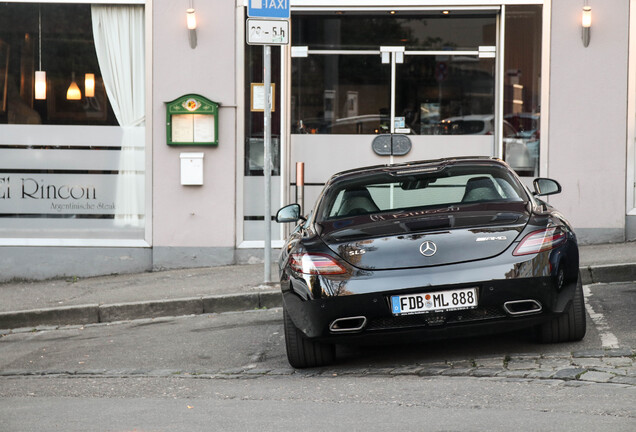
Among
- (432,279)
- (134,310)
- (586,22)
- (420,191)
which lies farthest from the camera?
(586,22)

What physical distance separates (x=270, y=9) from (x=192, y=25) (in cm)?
235

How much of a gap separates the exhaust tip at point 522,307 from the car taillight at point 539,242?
315 mm

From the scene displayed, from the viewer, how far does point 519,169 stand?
12.6 meters

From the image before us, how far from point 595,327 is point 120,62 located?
724 centimetres

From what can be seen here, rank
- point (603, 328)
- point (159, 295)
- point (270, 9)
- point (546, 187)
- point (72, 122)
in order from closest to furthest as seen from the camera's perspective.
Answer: point (603, 328), point (546, 187), point (270, 9), point (159, 295), point (72, 122)

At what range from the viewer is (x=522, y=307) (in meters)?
6.70

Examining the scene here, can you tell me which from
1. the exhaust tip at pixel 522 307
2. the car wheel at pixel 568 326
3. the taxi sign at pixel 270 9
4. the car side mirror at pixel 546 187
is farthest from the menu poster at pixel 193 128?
the exhaust tip at pixel 522 307

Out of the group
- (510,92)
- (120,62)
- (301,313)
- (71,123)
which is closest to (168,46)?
(120,62)

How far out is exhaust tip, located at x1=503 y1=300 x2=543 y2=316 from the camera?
21.8ft

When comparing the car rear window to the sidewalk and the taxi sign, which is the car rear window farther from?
the taxi sign

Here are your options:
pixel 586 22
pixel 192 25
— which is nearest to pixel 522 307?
pixel 586 22

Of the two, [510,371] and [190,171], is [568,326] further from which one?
[190,171]

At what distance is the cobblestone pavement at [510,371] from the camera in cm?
620

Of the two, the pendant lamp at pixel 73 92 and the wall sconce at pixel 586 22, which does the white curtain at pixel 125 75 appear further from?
the wall sconce at pixel 586 22
